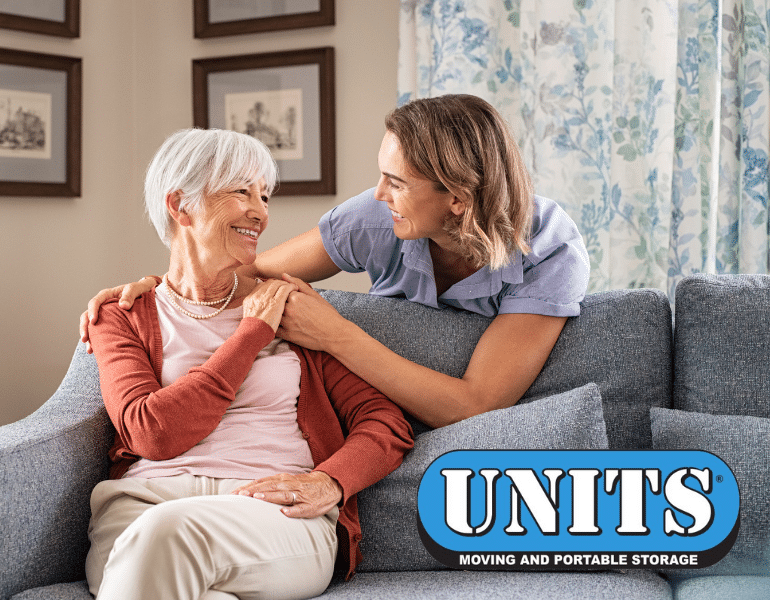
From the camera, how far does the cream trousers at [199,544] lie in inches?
40.9

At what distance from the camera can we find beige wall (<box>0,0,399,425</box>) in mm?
2668

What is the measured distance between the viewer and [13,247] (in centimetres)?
263

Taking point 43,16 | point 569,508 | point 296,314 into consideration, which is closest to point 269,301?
point 296,314

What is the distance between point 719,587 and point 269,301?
0.92 metres

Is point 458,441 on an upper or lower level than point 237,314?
lower

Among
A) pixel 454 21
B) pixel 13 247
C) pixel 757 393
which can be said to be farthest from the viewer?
pixel 13 247

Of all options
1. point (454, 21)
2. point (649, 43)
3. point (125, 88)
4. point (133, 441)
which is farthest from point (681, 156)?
point (125, 88)

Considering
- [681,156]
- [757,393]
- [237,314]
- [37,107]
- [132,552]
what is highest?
[37,107]

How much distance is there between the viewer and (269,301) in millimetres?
1455

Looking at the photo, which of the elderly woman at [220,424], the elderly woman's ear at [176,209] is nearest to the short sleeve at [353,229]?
the elderly woman at [220,424]

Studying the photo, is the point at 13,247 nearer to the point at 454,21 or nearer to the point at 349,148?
the point at 349,148

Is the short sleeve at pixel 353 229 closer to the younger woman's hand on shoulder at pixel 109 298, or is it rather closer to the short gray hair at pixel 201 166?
the short gray hair at pixel 201 166

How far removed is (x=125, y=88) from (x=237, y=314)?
6.11 ft

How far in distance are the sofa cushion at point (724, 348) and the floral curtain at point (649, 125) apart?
67cm
